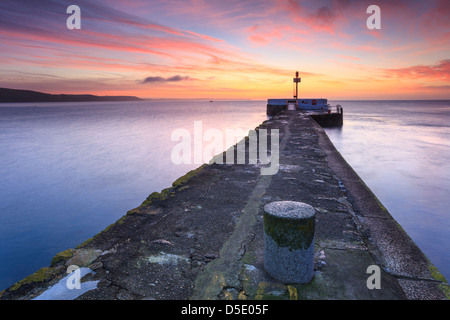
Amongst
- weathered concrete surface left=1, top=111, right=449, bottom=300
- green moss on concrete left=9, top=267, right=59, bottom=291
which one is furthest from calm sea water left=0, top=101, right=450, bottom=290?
green moss on concrete left=9, top=267, right=59, bottom=291

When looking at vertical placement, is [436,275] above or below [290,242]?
below

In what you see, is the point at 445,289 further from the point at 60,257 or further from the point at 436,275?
the point at 60,257

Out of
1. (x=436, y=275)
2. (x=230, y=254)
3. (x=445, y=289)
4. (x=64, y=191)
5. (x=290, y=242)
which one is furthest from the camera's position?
(x=64, y=191)

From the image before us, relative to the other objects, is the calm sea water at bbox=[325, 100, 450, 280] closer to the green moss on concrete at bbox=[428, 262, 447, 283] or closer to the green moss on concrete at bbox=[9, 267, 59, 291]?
the green moss on concrete at bbox=[428, 262, 447, 283]

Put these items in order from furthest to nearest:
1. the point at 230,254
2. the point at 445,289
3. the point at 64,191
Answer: the point at 64,191 → the point at 230,254 → the point at 445,289

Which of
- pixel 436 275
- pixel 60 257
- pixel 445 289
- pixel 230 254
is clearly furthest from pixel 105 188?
pixel 445 289

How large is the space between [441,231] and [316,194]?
11.8ft

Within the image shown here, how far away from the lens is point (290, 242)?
227 centimetres

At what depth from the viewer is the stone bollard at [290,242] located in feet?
7.37

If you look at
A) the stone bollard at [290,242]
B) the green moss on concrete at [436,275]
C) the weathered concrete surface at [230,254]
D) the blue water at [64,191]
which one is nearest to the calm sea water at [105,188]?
the blue water at [64,191]

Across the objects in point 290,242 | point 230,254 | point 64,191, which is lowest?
point 64,191

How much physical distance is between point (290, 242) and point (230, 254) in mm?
811

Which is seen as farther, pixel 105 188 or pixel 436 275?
pixel 105 188

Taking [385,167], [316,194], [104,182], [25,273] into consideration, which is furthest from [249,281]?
[385,167]
